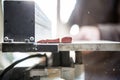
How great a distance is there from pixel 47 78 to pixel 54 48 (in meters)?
0.28

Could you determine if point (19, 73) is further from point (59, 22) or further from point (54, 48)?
point (59, 22)

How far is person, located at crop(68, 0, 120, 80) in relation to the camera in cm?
141

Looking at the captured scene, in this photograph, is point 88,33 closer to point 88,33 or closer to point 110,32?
point 88,33

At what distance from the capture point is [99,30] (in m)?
1.48

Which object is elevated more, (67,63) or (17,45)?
(17,45)

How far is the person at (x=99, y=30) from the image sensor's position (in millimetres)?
1411

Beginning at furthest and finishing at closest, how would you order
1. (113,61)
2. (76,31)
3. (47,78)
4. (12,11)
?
(76,31)
(113,61)
(47,78)
(12,11)

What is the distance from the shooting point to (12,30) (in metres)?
0.70

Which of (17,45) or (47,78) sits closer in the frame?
(17,45)

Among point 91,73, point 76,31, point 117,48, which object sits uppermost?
point 76,31

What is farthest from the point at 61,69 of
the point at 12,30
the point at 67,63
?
the point at 12,30

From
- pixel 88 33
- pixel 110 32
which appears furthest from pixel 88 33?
pixel 110 32

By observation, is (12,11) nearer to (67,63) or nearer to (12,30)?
(12,30)

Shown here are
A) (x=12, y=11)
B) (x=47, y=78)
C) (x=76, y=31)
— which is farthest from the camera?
(x=76, y=31)
